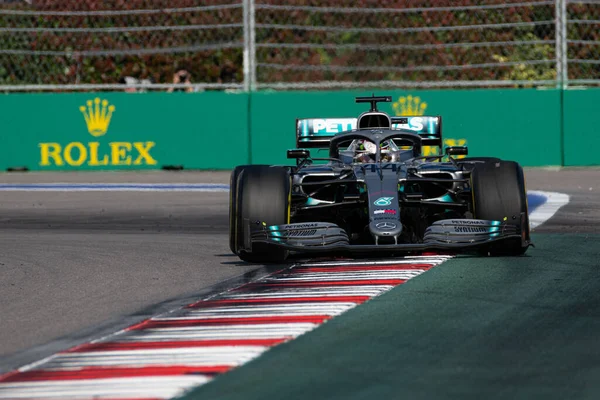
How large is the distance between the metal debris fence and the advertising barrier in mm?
296

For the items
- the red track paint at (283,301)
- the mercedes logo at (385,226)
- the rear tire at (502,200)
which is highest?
the rear tire at (502,200)

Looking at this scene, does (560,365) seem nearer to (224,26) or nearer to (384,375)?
(384,375)

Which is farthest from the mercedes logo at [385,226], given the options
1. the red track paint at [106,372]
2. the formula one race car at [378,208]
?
the red track paint at [106,372]

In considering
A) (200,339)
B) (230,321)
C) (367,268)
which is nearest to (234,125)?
(367,268)

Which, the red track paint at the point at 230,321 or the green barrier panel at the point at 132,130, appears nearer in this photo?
the red track paint at the point at 230,321

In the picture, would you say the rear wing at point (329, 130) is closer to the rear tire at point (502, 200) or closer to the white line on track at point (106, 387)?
the rear tire at point (502, 200)

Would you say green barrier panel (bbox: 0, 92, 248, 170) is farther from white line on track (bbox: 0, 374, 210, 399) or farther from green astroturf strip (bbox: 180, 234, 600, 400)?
white line on track (bbox: 0, 374, 210, 399)

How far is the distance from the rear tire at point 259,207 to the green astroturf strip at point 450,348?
1752mm

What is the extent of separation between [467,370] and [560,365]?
1.67ft

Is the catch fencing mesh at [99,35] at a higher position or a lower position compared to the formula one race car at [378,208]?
higher

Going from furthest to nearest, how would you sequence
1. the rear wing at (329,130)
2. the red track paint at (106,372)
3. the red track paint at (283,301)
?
the rear wing at (329,130) < the red track paint at (283,301) < the red track paint at (106,372)

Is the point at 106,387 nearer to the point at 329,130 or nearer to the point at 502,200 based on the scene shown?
the point at 502,200

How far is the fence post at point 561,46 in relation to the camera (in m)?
23.4

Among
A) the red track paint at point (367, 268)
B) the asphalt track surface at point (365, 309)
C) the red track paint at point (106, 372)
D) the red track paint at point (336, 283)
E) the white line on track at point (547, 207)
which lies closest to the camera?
the asphalt track surface at point (365, 309)
